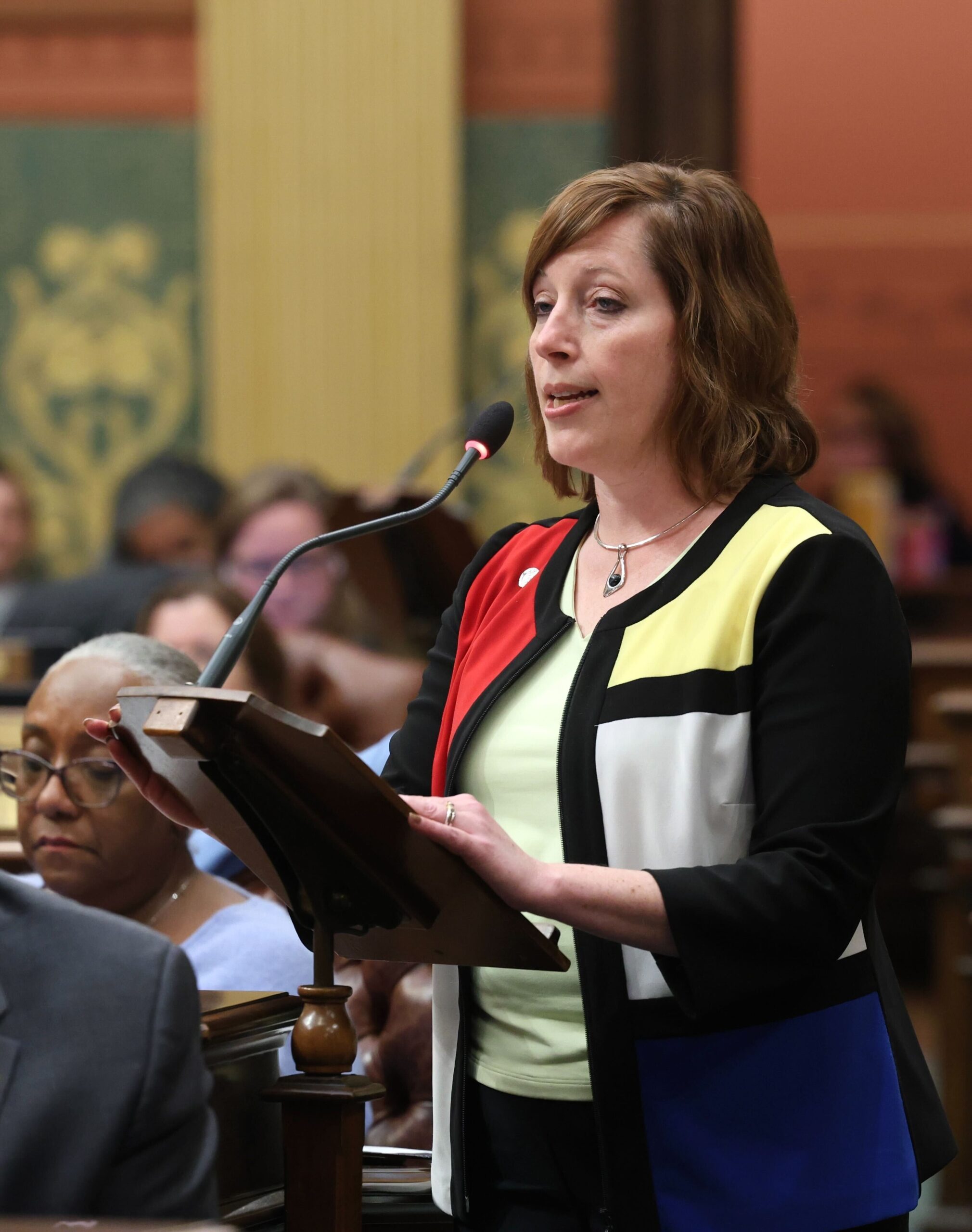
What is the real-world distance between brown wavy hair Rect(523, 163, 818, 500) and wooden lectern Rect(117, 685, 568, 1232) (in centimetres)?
46

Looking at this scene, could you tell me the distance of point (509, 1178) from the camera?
155cm

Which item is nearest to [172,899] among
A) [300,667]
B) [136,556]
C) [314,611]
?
[300,667]

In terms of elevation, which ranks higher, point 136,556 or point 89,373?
point 89,373

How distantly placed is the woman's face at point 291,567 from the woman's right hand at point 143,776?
297 cm

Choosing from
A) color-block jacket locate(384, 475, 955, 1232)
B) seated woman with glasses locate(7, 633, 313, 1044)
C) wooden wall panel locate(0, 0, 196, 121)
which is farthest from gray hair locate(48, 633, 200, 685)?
wooden wall panel locate(0, 0, 196, 121)

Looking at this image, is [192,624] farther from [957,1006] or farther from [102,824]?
[957,1006]

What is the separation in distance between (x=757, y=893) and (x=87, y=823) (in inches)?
45.6

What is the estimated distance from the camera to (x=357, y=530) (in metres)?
1.63

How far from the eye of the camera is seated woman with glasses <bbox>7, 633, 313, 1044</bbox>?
2266 mm

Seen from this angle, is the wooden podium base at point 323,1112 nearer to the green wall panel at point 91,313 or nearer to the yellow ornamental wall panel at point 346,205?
the yellow ornamental wall panel at point 346,205

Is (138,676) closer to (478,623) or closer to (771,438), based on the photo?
(478,623)

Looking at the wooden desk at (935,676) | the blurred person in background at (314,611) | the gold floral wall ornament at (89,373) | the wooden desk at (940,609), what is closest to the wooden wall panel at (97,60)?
the gold floral wall ornament at (89,373)

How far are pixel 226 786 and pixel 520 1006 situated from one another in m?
0.35

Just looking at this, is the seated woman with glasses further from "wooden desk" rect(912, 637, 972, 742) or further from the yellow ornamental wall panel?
the yellow ornamental wall panel
